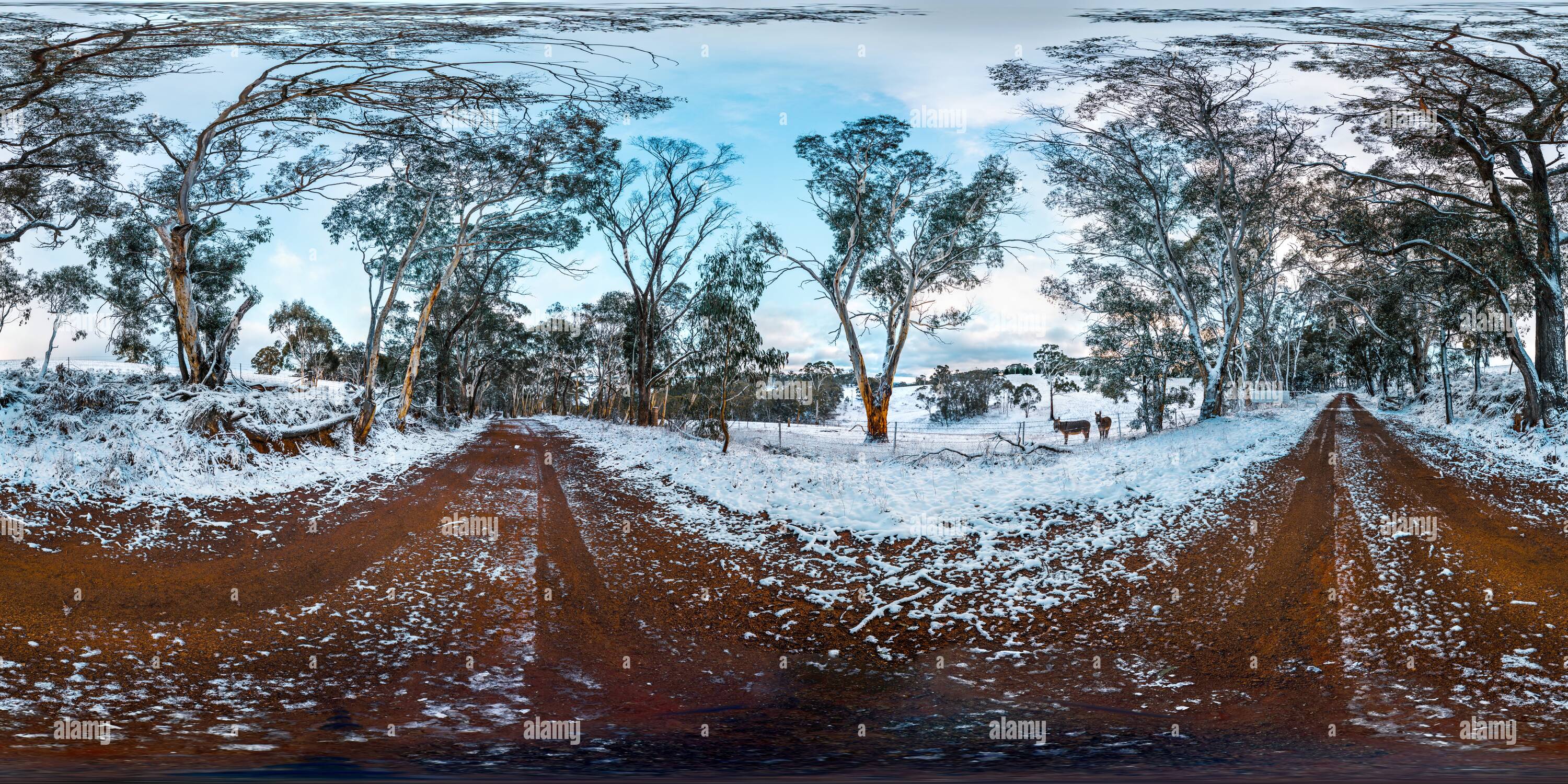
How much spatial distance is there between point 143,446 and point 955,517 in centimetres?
906

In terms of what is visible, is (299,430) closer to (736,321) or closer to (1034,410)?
(736,321)

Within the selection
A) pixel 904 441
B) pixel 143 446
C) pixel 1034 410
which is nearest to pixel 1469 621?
pixel 143 446

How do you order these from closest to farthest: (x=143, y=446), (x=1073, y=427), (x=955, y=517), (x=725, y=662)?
(x=725, y=662) → (x=955, y=517) → (x=143, y=446) → (x=1073, y=427)

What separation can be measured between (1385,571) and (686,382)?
911 inches

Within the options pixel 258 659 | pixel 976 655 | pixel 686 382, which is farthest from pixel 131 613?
pixel 686 382

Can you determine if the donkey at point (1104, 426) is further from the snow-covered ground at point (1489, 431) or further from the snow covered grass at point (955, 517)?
the snow covered grass at point (955, 517)

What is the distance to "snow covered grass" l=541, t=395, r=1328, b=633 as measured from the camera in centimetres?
505

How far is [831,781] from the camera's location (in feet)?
7.55

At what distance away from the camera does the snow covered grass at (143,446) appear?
6.85 metres

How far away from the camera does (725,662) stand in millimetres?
3734

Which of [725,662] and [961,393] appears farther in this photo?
[961,393]

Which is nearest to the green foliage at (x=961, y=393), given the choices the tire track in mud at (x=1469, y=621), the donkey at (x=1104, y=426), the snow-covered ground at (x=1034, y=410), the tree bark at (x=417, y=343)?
the snow-covered ground at (x=1034, y=410)

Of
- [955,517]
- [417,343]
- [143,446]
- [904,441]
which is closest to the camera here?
[955,517]

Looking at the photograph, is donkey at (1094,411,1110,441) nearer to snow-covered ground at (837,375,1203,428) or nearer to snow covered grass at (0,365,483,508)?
snow-covered ground at (837,375,1203,428)
